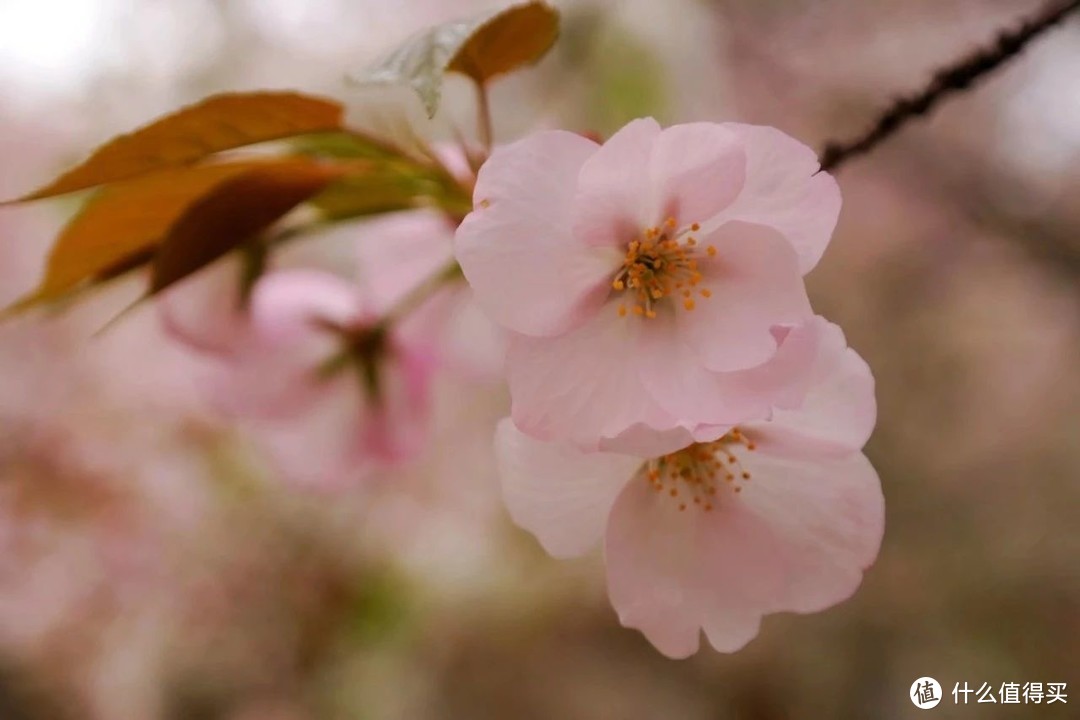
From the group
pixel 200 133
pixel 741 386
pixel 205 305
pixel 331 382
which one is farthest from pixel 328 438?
pixel 741 386

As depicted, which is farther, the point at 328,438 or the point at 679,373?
the point at 328,438

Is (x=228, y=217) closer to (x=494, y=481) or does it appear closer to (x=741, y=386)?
(x=741, y=386)

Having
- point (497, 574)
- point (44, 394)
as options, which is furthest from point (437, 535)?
point (44, 394)

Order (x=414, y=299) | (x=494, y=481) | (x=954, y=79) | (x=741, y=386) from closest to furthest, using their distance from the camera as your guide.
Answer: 1. (x=741, y=386)
2. (x=954, y=79)
3. (x=414, y=299)
4. (x=494, y=481)

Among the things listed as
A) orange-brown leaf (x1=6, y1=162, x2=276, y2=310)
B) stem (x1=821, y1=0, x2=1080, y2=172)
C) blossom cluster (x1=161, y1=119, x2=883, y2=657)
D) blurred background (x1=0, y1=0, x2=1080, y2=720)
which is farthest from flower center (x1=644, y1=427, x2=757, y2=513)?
blurred background (x1=0, y1=0, x2=1080, y2=720)

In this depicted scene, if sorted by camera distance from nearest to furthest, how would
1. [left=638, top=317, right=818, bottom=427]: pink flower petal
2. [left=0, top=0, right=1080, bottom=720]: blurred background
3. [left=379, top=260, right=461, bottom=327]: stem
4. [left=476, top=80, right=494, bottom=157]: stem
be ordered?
[left=638, top=317, right=818, bottom=427]: pink flower petal < [left=476, top=80, right=494, bottom=157]: stem < [left=379, top=260, right=461, bottom=327]: stem < [left=0, top=0, right=1080, bottom=720]: blurred background

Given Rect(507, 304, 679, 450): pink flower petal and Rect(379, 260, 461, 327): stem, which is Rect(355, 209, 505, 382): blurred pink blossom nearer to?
Rect(379, 260, 461, 327): stem

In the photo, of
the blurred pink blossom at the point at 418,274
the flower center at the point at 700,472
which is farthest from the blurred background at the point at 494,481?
the flower center at the point at 700,472
